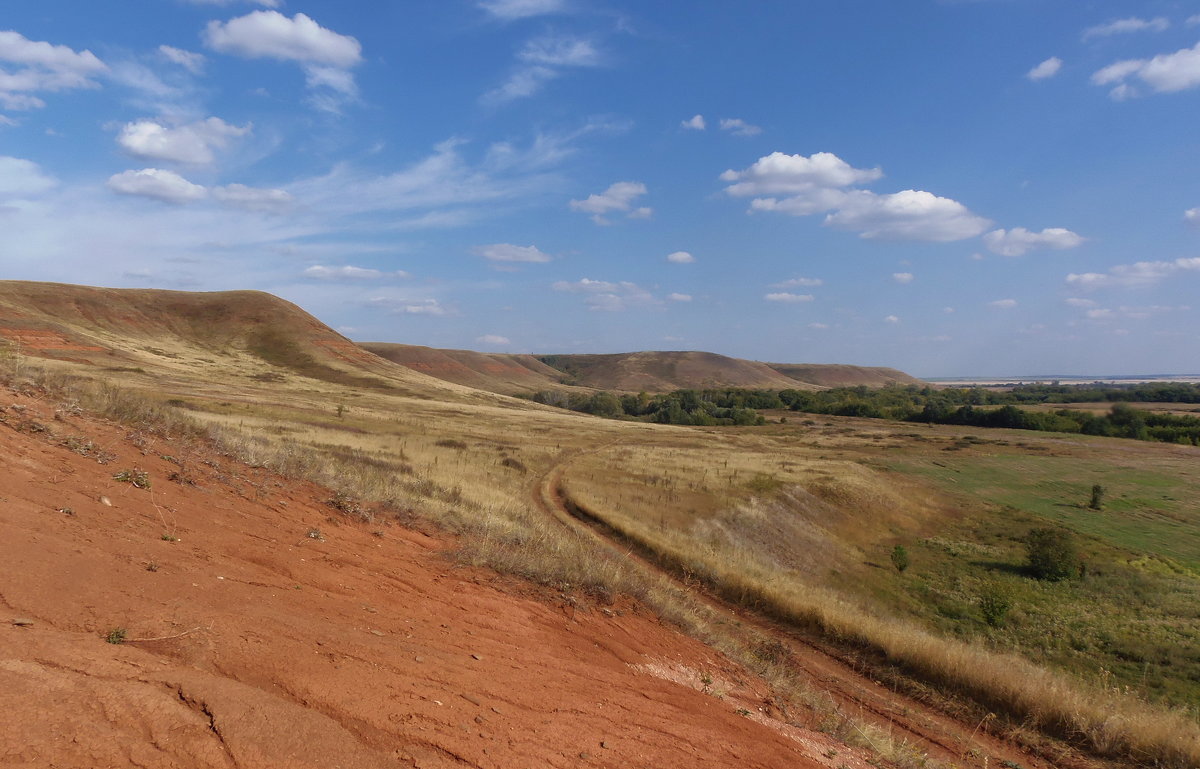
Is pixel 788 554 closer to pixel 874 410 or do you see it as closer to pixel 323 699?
A: pixel 323 699

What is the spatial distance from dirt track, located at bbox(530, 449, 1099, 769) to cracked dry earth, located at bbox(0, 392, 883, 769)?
2.71 m

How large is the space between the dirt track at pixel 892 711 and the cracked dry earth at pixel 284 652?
271 centimetres

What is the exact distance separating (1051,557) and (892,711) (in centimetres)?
3035

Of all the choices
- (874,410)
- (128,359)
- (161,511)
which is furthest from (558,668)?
(874,410)

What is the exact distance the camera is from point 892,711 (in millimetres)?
11297

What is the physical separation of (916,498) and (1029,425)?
73102mm

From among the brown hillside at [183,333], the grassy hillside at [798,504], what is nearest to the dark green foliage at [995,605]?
the grassy hillside at [798,504]

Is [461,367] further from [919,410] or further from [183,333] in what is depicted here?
[919,410]

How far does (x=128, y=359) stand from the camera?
2518 inches

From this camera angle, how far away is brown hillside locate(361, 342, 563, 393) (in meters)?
158

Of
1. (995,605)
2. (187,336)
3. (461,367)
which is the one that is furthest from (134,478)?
(461,367)

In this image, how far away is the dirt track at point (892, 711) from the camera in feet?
32.9

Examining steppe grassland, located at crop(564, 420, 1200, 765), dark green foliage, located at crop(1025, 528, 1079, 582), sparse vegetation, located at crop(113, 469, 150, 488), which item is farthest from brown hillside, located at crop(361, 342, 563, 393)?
sparse vegetation, located at crop(113, 469, 150, 488)

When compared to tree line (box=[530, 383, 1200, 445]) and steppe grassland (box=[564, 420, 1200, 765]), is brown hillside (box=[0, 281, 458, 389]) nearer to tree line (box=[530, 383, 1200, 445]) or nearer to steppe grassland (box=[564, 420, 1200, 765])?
tree line (box=[530, 383, 1200, 445])
